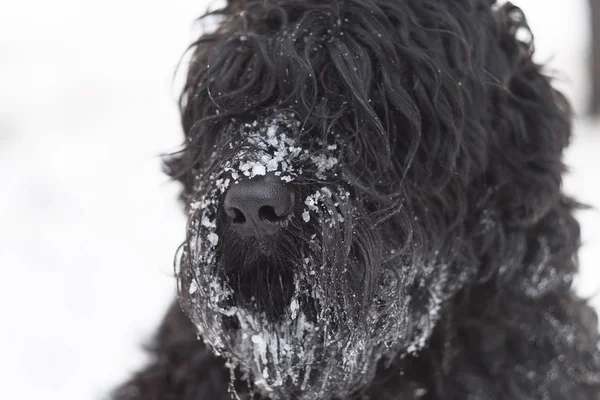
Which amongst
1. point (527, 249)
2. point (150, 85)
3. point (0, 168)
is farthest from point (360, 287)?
point (150, 85)

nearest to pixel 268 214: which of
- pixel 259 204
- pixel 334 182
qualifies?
pixel 259 204

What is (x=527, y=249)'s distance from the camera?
2.93m

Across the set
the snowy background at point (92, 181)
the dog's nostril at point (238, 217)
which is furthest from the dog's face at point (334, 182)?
the snowy background at point (92, 181)

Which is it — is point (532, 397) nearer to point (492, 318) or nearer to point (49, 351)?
point (492, 318)

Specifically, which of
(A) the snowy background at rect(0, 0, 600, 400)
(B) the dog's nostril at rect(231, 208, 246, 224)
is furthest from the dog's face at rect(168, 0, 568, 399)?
(A) the snowy background at rect(0, 0, 600, 400)

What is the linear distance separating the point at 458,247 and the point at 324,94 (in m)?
0.72

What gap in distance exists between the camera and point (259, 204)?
87.0 inches

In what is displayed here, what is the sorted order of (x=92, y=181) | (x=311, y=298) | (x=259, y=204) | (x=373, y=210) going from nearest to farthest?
(x=259, y=204)
(x=311, y=298)
(x=373, y=210)
(x=92, y=181)

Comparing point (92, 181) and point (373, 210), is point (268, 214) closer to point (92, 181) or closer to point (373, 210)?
point (373, 210)

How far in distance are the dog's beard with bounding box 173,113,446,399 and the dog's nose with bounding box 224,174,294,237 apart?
50mm

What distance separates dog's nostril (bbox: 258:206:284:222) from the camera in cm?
224

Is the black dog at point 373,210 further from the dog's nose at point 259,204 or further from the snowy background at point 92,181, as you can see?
the snowy background at point 92,181

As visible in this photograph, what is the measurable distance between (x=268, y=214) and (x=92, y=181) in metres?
7.06

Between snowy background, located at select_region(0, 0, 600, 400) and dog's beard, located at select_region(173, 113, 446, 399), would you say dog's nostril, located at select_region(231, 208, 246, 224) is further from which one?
snowy background, located at select_region(0, 0, 600, 400)
